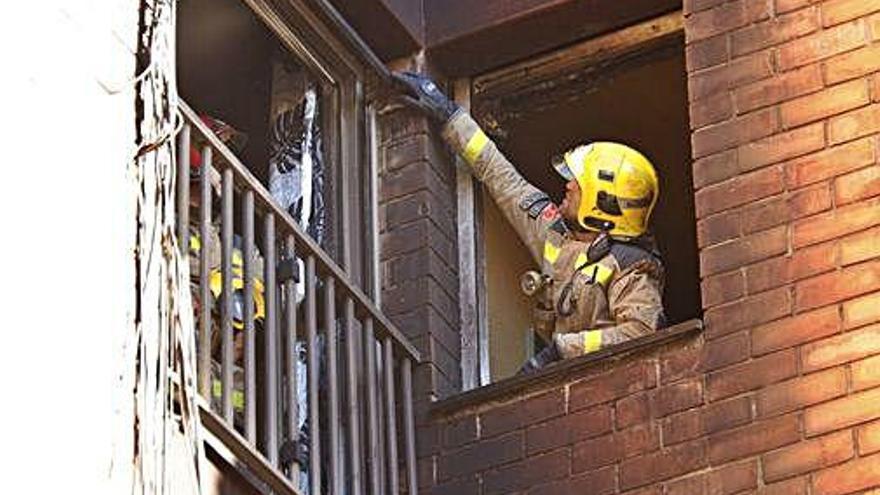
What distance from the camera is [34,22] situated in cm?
805

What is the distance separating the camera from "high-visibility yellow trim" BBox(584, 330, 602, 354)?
1089cm

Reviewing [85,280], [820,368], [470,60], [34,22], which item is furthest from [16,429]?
[470,60]

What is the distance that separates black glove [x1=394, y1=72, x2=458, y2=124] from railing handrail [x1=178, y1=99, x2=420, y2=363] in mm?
806

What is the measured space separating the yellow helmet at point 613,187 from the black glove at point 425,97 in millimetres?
462

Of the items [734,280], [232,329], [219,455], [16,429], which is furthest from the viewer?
[734,280]

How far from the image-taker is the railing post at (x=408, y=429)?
10.8 meters

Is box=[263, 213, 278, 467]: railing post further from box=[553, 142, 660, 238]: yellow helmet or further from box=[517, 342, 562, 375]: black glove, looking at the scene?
box=[553, 142, 660, 238]: yellow helmet

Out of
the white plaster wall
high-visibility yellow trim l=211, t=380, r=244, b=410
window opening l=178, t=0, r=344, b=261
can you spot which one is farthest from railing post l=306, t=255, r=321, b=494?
the white plaster wall

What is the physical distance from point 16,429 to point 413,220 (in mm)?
4048

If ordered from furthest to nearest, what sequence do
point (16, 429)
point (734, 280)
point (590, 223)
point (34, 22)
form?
point (590, 223)
point (734, 280)
point (34, 22)
point (16, 429)

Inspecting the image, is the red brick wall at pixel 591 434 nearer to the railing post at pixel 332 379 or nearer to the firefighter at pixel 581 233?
the firefighter at pixel 581 233

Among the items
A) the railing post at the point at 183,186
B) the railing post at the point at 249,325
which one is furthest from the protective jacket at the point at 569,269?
the railing post at the point at 183,186

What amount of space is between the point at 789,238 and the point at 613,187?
3.45ft

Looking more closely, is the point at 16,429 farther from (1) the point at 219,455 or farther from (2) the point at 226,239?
(2) the point at 226,239
